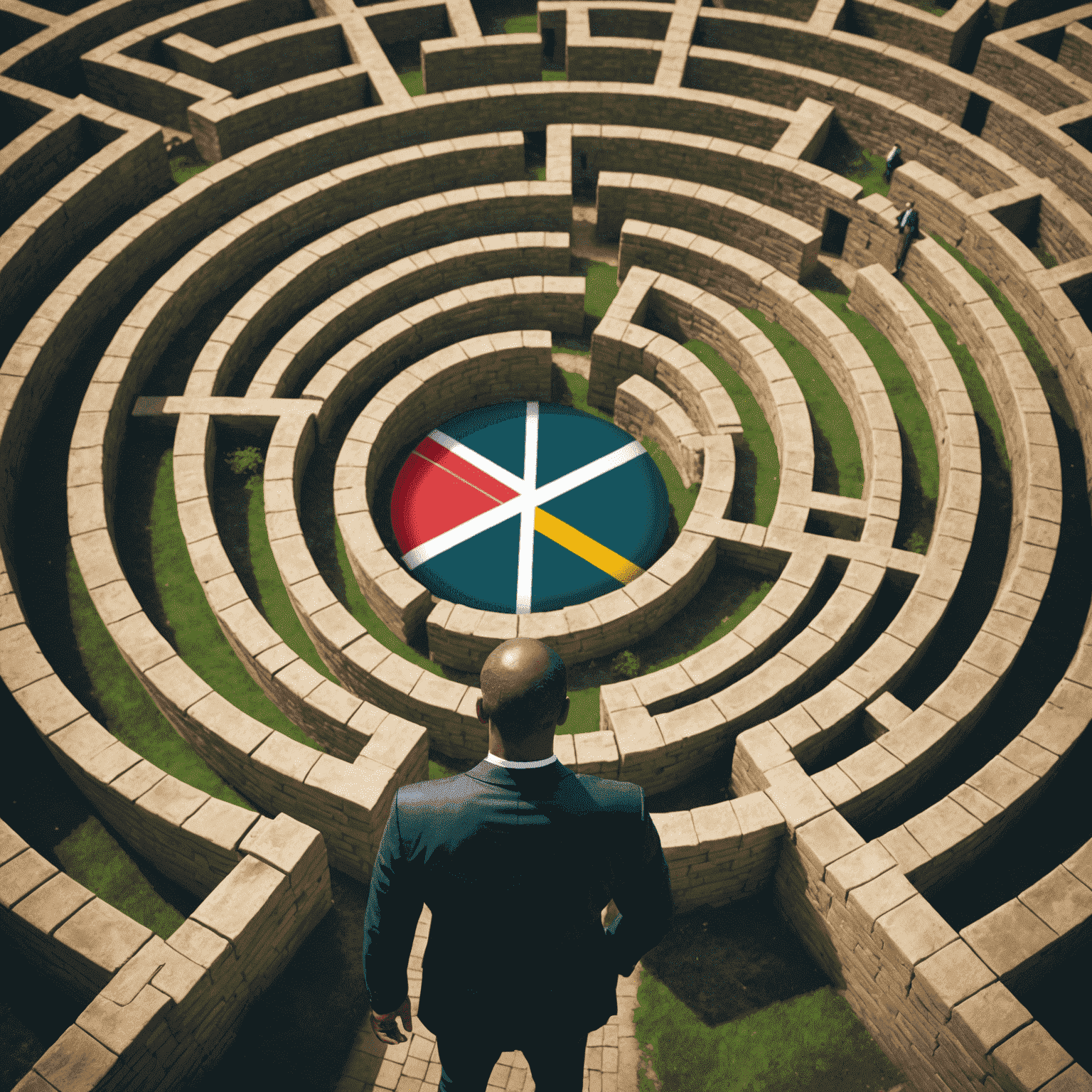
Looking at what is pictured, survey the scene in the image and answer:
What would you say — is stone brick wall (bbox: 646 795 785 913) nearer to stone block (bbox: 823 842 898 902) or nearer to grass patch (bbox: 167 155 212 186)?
stone block (bbox: 823 842 898 902)

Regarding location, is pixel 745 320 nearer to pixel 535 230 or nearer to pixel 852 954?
pixel 535 230

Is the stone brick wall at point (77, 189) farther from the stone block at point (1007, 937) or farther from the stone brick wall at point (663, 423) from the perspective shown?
the stone block at point (1007, 937)

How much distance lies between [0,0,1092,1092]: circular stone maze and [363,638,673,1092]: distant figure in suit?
3.98 metres

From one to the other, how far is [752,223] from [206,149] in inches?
453

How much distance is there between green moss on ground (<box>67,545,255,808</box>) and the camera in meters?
11.8

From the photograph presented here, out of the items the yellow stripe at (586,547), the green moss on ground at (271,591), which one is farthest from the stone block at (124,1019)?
the yellow stripe at (586,547)

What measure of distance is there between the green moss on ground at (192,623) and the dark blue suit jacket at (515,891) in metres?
6.54

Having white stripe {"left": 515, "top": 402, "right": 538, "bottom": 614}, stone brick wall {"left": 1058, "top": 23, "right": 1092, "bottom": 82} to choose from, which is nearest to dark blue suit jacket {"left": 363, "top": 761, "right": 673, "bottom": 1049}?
white stripe {"left": 515, "top": 402, "right": 538, "bottom": 614}

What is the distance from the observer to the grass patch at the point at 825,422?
15117mm

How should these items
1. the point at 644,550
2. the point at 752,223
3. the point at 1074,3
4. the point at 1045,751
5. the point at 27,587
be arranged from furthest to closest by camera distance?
1. the point at 1074,3
2. the point at 752,223
3. the point at 644,550
4. the point at 27,587
5. the point at 1045,751

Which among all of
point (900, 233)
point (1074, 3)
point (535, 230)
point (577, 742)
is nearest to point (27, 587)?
point (577, 742)

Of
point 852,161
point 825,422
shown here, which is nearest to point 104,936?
point 825,422

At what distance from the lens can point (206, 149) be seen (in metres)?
18.5

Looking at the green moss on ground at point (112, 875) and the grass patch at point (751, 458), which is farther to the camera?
the grass patch at point (751, 458)
